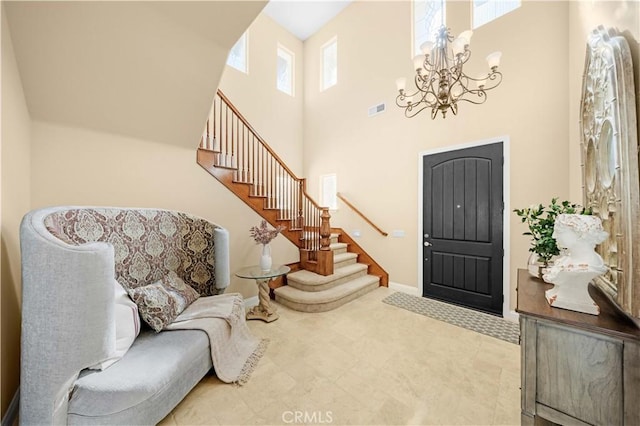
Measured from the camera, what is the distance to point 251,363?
2.02 meters

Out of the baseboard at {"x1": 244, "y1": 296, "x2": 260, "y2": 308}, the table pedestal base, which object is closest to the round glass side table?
the table pedestal base

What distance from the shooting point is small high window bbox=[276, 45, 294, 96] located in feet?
17.8

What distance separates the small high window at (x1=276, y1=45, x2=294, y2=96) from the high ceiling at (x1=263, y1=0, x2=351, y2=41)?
0.52 m

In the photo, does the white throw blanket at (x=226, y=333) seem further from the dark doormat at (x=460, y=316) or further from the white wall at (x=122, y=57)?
the dark doormat at (x=460, y=316)

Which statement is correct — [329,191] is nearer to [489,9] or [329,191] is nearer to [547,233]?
[489,9]

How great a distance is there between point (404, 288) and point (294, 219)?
2086mm

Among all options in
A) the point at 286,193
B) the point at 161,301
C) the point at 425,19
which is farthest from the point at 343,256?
the point at 425,19

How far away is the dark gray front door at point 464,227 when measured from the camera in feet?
9.99

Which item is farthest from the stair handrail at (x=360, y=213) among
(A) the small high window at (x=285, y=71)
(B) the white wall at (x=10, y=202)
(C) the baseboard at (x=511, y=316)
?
(B) the white wall at (x=10, y=202)

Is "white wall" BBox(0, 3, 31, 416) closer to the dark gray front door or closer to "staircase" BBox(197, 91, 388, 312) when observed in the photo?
"staircase" BBox(197, 91, 388, 312)

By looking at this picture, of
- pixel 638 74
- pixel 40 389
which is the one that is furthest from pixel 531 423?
pixel 40 389

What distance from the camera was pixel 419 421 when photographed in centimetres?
152

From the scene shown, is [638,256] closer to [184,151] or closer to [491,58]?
[491,58]

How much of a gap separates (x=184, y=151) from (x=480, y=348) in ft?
12.3
